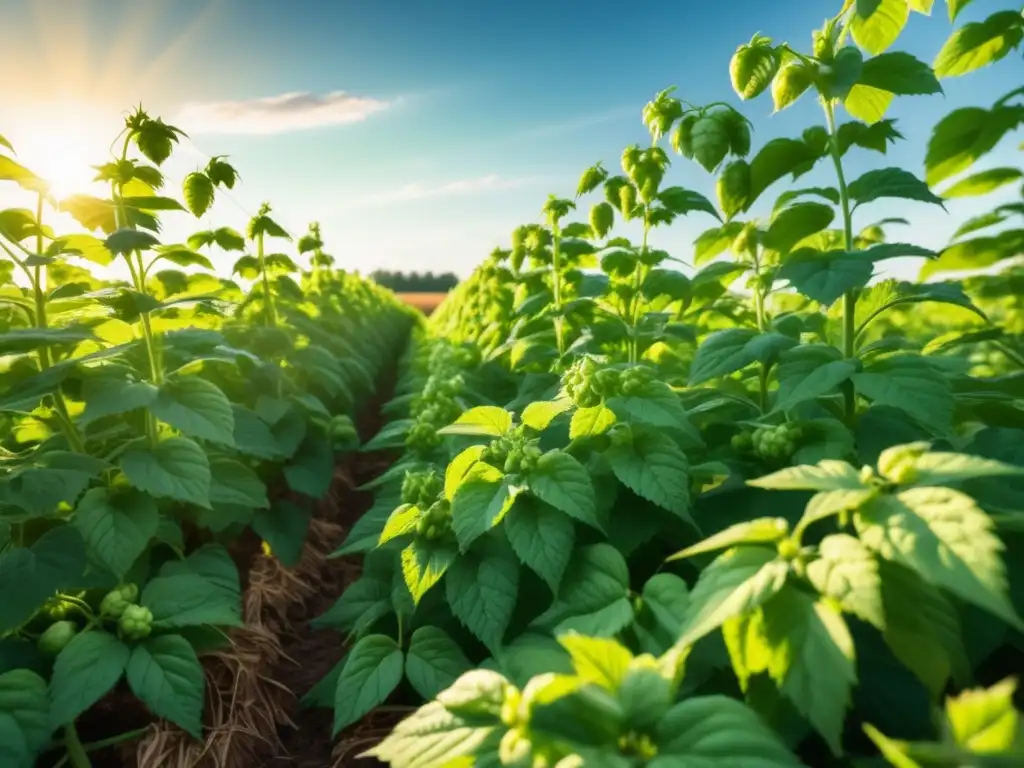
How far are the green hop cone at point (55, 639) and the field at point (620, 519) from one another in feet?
0.04

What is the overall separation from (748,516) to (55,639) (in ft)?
5.95

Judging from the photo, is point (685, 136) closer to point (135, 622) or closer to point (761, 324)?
point (761, 324)

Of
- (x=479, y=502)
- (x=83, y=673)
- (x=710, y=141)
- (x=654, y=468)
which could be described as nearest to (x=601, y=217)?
(x=710, y=141)

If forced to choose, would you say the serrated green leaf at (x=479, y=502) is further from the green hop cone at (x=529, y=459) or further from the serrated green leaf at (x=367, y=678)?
the serrated green leaf at (x=367, y=678)

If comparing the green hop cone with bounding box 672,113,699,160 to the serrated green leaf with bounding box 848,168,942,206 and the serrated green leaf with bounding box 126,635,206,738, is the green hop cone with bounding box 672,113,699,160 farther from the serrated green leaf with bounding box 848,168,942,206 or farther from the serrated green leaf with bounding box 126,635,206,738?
the serrated green leaf with bounding box 126,635,206,738

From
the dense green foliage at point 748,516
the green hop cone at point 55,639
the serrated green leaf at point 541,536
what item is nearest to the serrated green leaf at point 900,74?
the dense green foliage at point 748,516

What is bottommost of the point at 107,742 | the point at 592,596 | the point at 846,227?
the point at 107,742

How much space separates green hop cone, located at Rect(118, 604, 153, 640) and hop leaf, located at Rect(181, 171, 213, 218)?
Result: 143 cm

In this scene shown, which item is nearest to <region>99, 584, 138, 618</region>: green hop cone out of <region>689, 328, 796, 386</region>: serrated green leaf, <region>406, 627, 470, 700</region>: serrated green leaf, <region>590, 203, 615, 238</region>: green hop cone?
<region>406, 627, 470, 700</region>: serrated green leaf

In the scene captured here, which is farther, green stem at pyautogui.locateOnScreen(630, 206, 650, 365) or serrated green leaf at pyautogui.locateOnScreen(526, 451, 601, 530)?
green stem at pyautogui.locateOnScreen(630, 206, 650, 365)

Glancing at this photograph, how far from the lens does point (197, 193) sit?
2809 mm

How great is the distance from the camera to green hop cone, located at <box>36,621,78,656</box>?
6.75 feet

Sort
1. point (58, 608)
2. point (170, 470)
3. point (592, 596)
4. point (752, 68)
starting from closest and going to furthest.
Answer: point (592, 596), point (752, 68), point (58, 608), point (170, 470)

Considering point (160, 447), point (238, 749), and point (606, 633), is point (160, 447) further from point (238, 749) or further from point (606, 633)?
point (606, 633)
